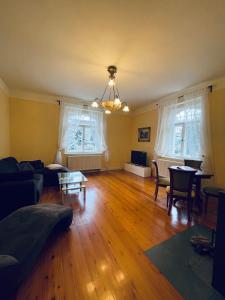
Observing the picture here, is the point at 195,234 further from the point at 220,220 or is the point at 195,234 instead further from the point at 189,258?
the point at 220,220

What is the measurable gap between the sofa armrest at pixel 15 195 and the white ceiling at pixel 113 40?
2192 millimetres

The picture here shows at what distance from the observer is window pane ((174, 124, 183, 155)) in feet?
13.5

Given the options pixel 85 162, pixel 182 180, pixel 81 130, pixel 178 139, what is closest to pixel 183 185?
pixel 182 180

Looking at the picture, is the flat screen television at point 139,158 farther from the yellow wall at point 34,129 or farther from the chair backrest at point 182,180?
the yellow wall at point 34,129

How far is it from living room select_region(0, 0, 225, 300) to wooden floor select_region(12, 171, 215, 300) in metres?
0.01

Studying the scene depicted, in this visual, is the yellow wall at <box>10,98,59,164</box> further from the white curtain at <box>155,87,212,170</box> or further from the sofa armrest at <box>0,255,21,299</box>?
the sofa armrest at <box>0,255,21,299</box>

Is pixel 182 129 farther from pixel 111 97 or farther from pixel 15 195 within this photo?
pixel 15 195

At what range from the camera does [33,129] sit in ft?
14.9

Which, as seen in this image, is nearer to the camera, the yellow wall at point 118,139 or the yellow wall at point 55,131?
the yellow wall at point 55,131

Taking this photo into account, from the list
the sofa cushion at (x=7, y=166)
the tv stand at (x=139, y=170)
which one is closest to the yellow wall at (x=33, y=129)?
the sofa cushion at (x=7, y=166)

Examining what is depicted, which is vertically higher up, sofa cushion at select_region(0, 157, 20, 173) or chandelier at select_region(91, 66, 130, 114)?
chandelier at select_region(91, 66, 130, 114)

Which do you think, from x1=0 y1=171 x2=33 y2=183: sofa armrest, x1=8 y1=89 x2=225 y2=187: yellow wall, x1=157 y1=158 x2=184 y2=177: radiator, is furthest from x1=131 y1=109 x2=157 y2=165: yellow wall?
x1=0 y1=171 x2=33 y2=183: sofa armrest

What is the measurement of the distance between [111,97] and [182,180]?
3.51m

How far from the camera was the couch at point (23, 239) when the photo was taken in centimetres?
104
